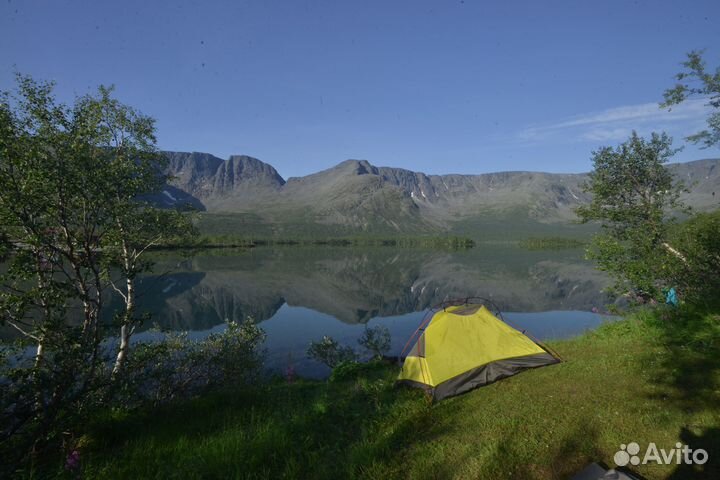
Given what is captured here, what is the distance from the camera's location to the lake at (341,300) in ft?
111

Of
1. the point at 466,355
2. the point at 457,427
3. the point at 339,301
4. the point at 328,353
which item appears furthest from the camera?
the point at 339,301

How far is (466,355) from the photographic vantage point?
11.2m

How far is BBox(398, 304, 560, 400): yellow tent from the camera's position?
1059cm

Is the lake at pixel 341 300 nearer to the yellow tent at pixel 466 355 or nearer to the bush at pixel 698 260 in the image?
the yellow tent at pixel 466 355

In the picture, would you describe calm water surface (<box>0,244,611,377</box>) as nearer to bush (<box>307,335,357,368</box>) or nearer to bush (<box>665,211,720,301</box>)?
bush (<box>307,335,357,368</box>)

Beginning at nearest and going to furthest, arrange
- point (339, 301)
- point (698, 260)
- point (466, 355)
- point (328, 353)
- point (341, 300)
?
1. point (466, 355)
2. point (698, 260)
3. point (328, 353)
4. point (339, 301)
5. point (341, 300)

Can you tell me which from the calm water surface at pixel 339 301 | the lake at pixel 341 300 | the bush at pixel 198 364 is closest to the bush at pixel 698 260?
the lake at pixel 341 300

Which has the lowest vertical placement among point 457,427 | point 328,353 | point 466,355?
point 328,353

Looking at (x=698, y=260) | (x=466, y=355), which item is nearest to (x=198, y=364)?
(x=466, y=355)

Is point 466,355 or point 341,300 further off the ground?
point 466,355

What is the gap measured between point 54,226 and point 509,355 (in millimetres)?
13461

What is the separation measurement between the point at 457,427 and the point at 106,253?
38.7 ft

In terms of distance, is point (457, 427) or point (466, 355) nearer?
point (457, 427)

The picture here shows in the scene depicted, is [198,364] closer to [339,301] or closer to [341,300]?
[339,301]
